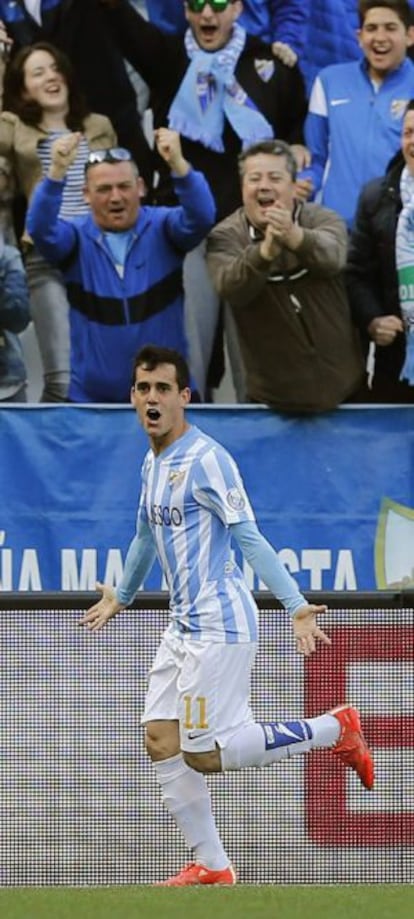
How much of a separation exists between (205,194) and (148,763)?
399 cm

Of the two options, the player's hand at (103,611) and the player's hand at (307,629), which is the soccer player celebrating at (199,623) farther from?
the player's hand at (103,611)

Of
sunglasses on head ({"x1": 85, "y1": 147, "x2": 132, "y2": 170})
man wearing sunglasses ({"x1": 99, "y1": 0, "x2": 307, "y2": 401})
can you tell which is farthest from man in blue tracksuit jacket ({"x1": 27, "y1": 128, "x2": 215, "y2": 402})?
man wearing sunglasses ({"x1": 99, "y1": 0, "x2": 307, "y2": 401})

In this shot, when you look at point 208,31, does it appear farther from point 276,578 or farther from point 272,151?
point 276,578

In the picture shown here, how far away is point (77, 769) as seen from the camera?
332 inches

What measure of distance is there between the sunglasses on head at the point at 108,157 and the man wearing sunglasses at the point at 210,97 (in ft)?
1.05

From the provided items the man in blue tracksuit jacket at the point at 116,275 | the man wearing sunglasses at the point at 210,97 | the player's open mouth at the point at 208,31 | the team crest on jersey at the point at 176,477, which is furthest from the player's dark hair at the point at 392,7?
the team crest on jersey at the point at 176,477

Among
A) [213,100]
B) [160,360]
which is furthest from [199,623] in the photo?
[213,100]

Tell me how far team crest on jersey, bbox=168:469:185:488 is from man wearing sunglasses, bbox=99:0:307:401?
431 cm

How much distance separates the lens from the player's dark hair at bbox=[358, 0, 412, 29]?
11.4 meters

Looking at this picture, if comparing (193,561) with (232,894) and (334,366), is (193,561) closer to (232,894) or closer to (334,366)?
(232,894)

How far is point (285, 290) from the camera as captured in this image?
37.8 ft

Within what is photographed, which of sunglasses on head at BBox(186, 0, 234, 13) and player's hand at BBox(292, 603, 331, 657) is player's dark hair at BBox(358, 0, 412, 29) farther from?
player's hand at BBox(292, 603, 331, 657)

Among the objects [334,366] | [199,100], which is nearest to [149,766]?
[334,366]

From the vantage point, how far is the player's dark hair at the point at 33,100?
11.5 metres
